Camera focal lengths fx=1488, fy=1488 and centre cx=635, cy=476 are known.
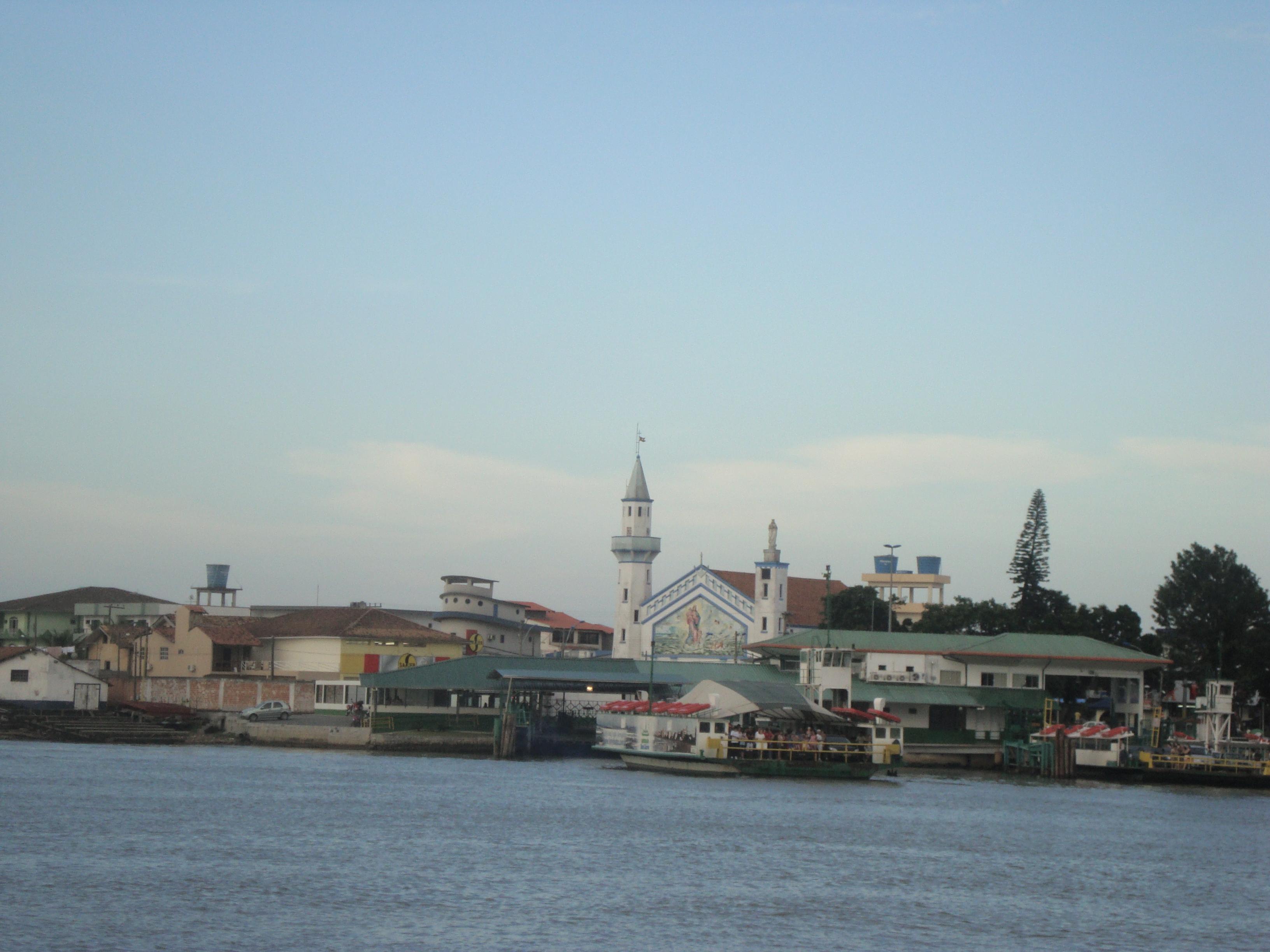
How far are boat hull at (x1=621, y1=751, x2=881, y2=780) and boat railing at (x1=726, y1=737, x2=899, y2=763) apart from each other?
0.34 meters

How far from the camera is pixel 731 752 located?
60031 mm

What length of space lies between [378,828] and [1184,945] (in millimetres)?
20754

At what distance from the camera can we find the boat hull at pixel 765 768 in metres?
59.1

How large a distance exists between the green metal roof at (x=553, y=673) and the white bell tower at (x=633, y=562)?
27.2 m

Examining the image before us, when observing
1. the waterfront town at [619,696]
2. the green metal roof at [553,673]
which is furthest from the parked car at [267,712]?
the green metal roof at [553,673]

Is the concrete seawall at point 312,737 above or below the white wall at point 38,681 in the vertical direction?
below

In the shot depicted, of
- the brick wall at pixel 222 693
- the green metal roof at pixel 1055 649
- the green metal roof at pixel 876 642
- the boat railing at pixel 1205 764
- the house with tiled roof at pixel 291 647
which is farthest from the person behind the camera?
the house with tiled roof at pixel 291 647

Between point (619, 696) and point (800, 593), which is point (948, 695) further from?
point (800, 593)

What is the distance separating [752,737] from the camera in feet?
198

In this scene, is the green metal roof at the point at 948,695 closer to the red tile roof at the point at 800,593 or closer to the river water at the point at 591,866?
the river water at the point at 591,866

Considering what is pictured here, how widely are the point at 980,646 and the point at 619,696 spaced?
21.7m

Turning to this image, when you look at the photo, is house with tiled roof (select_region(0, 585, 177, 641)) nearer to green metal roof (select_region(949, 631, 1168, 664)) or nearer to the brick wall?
the brick wall

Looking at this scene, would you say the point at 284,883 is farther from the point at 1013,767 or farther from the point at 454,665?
the point at 1013,767

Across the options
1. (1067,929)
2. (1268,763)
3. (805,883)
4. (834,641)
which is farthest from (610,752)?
(1067,929)
